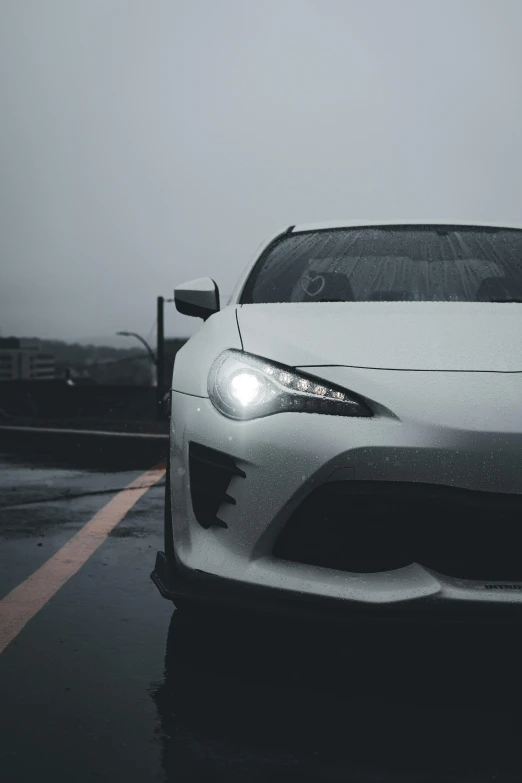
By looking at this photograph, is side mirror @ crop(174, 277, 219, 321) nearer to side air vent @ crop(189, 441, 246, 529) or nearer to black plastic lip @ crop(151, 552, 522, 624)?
side air vent @ crop(189, 441, 246, 529)

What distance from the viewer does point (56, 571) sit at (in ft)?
15.7

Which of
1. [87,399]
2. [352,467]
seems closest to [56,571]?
[352,467]

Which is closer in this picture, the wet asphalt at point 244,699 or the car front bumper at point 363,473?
the wet asphalt at point 244,699

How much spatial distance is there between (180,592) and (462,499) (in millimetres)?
884

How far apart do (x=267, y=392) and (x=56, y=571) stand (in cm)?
219

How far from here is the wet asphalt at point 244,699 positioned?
8.50ft

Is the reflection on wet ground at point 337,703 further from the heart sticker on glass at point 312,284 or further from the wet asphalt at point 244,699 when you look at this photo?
the heart sticker on glass at point 312,284

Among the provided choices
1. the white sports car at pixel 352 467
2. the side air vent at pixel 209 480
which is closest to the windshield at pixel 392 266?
the white sports car at pixel 352 467

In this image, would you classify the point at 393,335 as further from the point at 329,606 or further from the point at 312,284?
the point at 312,284

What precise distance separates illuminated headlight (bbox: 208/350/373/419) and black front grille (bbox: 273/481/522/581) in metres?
0.24

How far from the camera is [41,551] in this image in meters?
5.26

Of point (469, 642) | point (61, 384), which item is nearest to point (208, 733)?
point (469, 642)

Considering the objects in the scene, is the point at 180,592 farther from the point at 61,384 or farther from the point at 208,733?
the point at 61,384

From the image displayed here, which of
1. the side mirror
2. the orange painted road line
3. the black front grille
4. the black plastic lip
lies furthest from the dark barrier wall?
the black front grille
